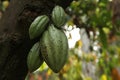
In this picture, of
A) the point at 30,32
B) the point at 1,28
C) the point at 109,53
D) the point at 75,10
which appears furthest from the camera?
the point at 109,53

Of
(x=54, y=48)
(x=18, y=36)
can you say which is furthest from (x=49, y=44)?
(x=18, y=36)

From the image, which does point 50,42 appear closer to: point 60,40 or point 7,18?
point 60,40

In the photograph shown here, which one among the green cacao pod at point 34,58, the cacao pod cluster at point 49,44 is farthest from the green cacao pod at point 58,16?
the green cacao pod at point 34,58

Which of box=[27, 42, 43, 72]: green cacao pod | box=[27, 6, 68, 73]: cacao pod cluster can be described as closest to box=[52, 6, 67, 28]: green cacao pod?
box=[27, 6, 68, 73]: cacao pod cluster

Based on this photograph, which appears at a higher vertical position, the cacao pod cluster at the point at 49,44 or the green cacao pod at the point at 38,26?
the green cacao pod at the point at 38,26

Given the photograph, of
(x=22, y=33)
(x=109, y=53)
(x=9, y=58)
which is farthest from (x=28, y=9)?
(x=109, y=53)

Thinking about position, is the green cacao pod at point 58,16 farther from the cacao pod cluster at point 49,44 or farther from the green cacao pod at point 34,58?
the green cacao pod at point 34,58

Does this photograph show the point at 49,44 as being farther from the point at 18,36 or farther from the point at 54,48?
the point at 18,36
